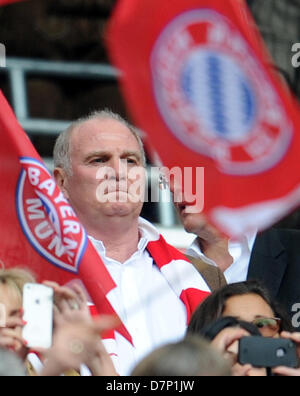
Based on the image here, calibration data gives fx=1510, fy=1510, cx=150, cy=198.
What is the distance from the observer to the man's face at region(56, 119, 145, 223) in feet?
15.9

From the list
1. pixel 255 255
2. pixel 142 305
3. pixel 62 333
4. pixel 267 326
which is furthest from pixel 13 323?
pixel 255 255

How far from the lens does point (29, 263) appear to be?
15.4 feet

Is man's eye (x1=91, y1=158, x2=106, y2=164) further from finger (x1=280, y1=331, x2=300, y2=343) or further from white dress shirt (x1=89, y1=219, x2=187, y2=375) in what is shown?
finger (x1=280, y1=331, x2=300, y2=343)

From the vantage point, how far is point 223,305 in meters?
4.53

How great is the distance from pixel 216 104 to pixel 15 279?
2.54 feet

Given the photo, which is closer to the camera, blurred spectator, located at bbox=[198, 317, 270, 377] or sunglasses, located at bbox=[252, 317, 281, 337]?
blurred spectator, located at bbox=[198, 317, 270, 377]

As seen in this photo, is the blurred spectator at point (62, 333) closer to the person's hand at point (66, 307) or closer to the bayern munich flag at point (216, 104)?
the person's hand at point (66, 307)

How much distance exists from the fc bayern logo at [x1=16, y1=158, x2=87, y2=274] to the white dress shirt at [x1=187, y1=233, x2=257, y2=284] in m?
0.64

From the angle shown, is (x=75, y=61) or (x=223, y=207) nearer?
(x=223, y=207)

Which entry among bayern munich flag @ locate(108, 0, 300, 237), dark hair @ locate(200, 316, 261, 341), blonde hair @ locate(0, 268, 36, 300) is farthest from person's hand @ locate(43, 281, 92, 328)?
bayern munich flag @ locate(108, 0, 300, 237)

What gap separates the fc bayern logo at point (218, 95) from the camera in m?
4.31
